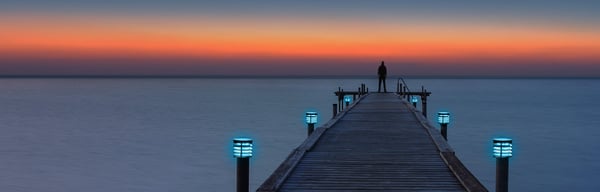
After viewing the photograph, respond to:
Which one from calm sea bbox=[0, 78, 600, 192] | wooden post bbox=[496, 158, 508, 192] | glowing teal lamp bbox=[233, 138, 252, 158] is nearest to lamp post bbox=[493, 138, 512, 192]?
wooden post bbox=[496, 158, 508, 192]

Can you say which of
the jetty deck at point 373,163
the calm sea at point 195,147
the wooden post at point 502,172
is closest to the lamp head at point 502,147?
the wooden post at point 502,172

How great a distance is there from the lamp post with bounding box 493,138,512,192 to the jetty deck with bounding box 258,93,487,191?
60 cm

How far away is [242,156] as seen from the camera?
32.8ft

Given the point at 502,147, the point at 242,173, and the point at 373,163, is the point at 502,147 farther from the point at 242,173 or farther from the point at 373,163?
the point at 242,173

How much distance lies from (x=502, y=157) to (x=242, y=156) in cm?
353

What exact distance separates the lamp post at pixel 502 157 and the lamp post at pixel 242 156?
130 inches

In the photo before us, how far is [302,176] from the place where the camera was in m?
9.58

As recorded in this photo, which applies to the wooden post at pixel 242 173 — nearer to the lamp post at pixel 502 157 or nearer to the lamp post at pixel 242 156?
the lamp post at pixel 242 156

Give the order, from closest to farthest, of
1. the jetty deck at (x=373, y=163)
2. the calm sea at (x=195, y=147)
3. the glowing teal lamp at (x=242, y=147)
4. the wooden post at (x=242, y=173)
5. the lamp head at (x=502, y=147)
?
the jetty deck at (x=373, y=163) → the glowing teal lamp at (x=242, y=147) → the wooden post at (x=242, y=173) → the lamp head at (x=502, y=147) → the calm sea at (x=195, y=147)

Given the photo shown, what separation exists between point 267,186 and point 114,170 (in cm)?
1621

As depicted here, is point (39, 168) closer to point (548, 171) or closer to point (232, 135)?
point (232, 135)

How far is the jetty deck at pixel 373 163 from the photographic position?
8961 millimetres

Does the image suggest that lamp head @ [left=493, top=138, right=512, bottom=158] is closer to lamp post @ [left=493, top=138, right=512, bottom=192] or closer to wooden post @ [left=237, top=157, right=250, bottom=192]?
lamp post @ [left=493, top=138, right=512, bottom=192]

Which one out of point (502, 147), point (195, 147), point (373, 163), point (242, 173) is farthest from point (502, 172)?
point (195, 147)
